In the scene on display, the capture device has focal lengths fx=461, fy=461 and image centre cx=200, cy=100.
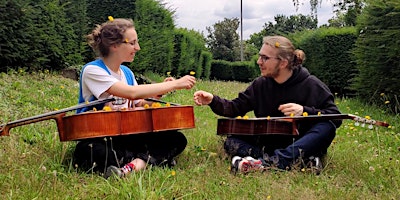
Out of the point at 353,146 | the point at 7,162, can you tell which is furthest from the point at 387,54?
the point at 7,162

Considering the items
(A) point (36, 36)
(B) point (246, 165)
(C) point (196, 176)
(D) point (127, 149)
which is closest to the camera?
(C) point (196, 176)

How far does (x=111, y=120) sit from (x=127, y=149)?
44cm

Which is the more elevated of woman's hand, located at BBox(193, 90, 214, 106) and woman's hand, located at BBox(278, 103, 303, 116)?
woman's hand, located at BBox(193, 90, 214, 106)

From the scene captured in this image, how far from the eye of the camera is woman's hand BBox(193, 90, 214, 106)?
12.3 feet

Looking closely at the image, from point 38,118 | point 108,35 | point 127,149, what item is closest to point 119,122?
point 127,149

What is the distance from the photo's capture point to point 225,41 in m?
55.3

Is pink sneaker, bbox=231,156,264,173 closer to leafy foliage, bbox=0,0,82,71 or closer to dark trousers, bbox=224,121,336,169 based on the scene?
dark trousers, bbox=224,121,336,169

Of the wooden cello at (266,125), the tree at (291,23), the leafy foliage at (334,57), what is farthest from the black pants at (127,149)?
the tree at (291,23)

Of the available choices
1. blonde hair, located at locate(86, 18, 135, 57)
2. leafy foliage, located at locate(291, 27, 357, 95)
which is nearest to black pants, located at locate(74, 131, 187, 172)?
blonde hair, located at locate(86, 18, 135, 57)

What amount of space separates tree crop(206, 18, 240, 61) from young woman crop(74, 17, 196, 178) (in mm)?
51168

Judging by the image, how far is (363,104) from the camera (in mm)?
7832

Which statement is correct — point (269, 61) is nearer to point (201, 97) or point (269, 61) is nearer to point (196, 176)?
point (201, 97)

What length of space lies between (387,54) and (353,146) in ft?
9.74

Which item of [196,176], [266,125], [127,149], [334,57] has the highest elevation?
[334,57]
